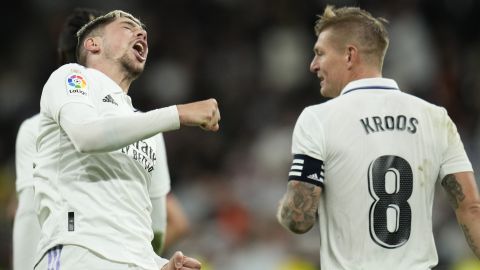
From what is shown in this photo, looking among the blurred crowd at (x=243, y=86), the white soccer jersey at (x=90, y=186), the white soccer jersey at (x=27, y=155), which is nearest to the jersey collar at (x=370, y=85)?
the white soccer jersey at (x=90, y=186)

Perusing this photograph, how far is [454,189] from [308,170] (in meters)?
0.78

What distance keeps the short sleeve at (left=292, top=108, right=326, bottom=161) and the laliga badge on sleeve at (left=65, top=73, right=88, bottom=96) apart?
45.3 inches

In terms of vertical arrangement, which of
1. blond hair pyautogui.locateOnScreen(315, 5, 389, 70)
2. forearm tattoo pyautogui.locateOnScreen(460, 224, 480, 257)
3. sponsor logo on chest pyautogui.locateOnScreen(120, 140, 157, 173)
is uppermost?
blond hair pyautogui.locateOnScreen(315, 5, 389, 70)

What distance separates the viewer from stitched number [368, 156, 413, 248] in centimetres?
500

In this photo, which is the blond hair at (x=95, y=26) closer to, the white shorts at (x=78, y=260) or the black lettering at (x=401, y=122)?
the white shorts at (x=78, y=260)

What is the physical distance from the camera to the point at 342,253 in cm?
498

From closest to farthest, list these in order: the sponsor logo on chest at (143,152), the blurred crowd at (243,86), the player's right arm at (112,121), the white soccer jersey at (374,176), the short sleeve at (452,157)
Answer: the player's right arm at (112,121), the sponsor logo on chest at (143,152), the white soccer jersey at (374,176), the short sleeve at (452,157), the blurred crowd at (243,86)

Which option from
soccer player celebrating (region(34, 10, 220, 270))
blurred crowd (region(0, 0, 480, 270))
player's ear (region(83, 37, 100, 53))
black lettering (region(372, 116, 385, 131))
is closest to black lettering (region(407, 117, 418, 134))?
black lettering (region(372, 116, 385, 131))

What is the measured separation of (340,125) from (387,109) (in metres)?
0.26

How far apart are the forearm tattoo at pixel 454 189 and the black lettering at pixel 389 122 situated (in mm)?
396

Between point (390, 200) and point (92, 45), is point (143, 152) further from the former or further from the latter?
point (390, 200)

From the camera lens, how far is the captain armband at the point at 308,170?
4996 millimetres

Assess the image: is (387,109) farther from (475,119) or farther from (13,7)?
(13,7)

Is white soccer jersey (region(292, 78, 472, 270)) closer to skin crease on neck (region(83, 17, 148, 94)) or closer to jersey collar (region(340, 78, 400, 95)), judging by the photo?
jersey collar (region(340, 78, 400, 95))
